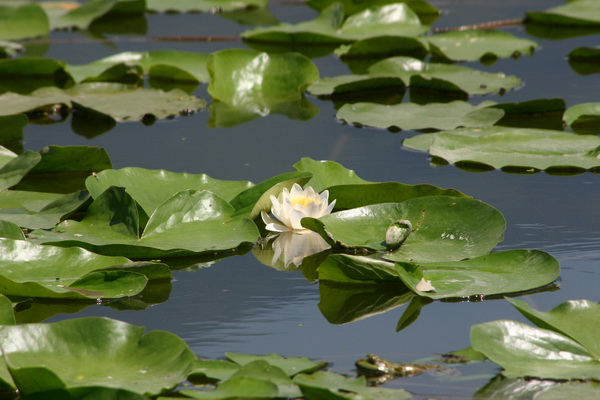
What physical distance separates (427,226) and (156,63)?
6.26 ft

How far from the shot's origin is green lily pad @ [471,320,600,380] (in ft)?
3.75

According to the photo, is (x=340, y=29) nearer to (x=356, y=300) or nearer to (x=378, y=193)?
(x=378, y=193)

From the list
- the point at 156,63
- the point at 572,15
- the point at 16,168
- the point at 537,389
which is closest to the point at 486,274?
the point at 537,389

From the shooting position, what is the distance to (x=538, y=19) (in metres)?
4.20

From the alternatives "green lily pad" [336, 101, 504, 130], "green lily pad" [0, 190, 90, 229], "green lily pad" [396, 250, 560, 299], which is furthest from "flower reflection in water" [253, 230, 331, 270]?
"green lily pad" [336, 101, 504, 130]

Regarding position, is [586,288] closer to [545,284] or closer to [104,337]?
[545,284]

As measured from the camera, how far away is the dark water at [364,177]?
1290 mm

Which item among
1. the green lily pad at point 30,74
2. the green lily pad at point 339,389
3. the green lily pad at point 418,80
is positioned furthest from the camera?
the green lily pad at point 30,74

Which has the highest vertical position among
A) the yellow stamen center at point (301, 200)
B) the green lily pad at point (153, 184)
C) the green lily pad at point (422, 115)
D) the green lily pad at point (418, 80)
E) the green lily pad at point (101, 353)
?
the green lily pad at point (418, 80)

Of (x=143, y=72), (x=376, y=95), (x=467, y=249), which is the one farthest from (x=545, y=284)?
(x=143, y=72)

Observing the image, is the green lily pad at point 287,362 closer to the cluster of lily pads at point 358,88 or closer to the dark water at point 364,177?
the dark water at point 364,177

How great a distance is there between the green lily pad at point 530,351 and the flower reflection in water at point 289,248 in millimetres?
A: 497

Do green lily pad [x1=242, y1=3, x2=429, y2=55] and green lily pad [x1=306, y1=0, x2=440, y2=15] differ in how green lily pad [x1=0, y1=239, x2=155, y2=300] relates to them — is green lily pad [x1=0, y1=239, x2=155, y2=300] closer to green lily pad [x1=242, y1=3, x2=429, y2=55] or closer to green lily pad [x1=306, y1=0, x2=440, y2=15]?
green lily pad [x1=242, y1=3, x2=429, y2=55]

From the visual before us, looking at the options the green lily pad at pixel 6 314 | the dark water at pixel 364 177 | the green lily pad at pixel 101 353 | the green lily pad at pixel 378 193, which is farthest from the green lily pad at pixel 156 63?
the green lily pad at pixel 101 353
